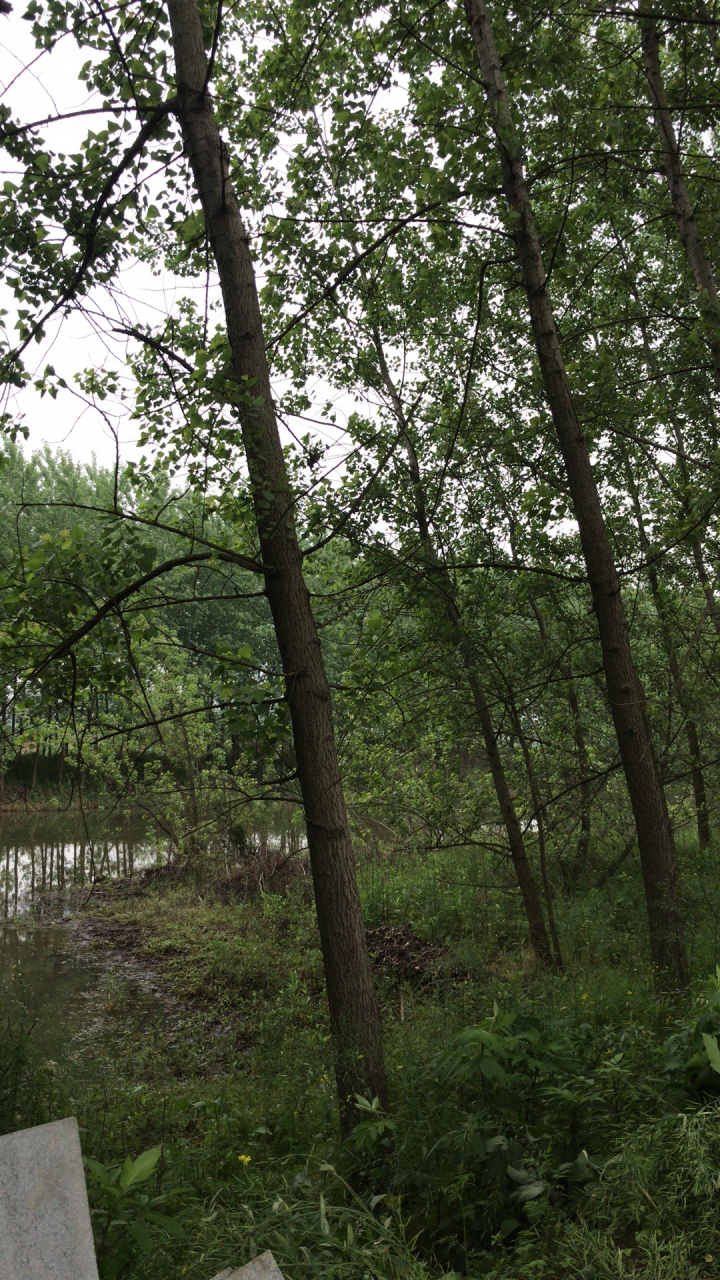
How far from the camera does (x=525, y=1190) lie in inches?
108

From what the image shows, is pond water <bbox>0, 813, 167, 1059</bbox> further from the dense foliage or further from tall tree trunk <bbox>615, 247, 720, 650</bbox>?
tall tree trunk <bbox>615, 247, 720, 650</bbox>

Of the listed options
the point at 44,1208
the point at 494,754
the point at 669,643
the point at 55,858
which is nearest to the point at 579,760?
the point at 494,754

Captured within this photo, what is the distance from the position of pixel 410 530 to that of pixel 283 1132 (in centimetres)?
466

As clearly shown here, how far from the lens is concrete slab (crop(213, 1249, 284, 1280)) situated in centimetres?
209

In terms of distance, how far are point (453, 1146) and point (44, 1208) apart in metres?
1.57

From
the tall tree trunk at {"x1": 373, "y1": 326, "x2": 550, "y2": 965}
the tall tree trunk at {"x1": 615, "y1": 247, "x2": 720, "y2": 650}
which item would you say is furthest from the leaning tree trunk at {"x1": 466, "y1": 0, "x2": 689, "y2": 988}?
the tall tree trunk at {"x1": 615, "y1": 247, "x2": 720, "y2": 650}

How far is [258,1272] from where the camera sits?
210 centimetres

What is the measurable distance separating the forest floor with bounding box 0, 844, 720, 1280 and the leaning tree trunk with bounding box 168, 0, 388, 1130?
348mm

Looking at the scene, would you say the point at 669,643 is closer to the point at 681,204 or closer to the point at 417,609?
the point at 417,609

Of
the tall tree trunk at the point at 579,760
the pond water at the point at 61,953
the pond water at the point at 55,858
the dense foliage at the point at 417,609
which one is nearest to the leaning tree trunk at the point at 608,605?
the dense foliage at the point at 417,609

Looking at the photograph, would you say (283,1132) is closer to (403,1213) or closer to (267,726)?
(403,1213)

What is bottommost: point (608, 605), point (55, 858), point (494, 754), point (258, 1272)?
point (258, 1272)

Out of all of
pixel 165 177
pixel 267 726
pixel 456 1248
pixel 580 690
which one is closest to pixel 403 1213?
pixel 456 1248

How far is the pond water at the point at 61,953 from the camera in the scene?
8328mm
